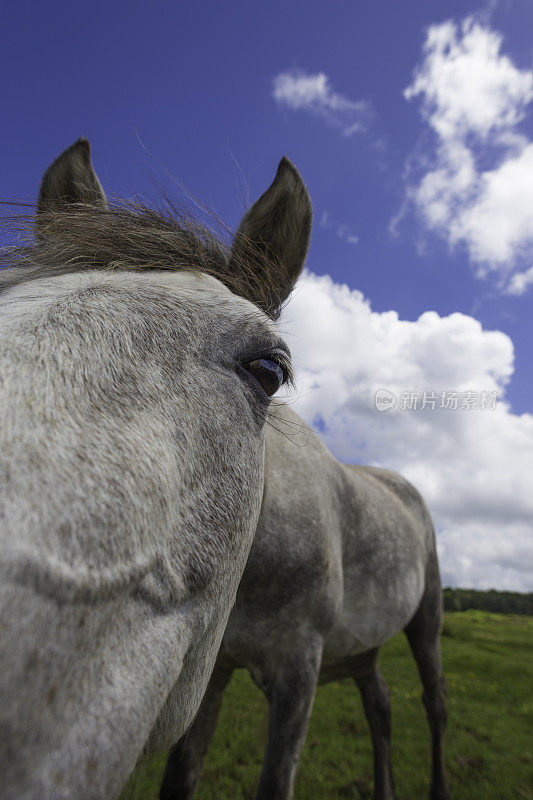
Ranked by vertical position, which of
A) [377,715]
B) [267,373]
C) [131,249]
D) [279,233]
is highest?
[279,233]

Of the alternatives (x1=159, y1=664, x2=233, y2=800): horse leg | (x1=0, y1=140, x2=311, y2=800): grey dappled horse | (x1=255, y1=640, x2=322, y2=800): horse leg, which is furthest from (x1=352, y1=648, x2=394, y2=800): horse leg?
(x1=0, y1=140, x2=311, y2=800): grey dappled horse

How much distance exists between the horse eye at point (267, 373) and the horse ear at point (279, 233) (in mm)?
683

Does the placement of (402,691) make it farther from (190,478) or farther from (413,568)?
(190,478)

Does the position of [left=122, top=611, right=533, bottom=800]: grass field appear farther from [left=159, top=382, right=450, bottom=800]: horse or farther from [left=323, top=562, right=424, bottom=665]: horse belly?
[left=323, top=562, right=424, bottom=665]: horse belly

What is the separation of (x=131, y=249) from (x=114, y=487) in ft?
3.84

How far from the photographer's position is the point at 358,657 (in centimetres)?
474

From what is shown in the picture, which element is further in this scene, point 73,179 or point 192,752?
point 192,752

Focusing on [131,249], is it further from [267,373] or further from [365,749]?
[365,749]

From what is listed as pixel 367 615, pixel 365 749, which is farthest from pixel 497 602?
pixel 367 615

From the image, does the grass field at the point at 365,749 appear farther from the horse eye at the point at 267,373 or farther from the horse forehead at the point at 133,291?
the horse forehead at the point at 133,291

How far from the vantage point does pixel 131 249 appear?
1.80 m

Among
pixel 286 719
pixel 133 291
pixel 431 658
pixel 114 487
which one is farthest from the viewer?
pixel 431 658

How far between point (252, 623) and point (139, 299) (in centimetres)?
207

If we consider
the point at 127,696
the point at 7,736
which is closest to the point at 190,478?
the point at 127,696
